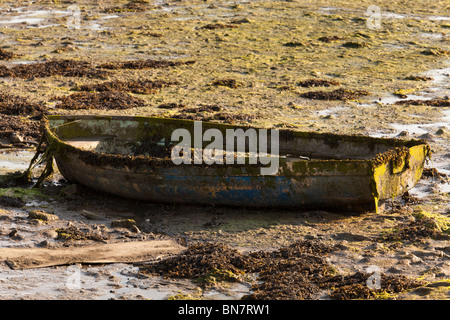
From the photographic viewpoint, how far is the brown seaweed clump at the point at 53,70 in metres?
14.4

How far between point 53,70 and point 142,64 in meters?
1.91

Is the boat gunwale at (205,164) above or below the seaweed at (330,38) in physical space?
above

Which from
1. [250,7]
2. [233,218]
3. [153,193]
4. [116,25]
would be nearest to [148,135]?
[153,193]

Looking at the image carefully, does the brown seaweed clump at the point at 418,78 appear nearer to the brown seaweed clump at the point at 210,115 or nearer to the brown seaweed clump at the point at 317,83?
the brown seaweed clump at the point at 317,83

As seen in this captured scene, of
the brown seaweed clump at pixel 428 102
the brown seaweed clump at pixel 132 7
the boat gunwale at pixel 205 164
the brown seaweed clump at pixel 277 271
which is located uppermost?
the boat gunwale at pixel 205 164

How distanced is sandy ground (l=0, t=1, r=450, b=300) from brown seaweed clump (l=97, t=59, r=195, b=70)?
301 millimetres

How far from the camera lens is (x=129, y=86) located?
1373cm

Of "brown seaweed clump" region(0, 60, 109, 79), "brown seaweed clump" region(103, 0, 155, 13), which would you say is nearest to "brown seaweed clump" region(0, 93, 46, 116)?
"brown seaweed clump" region(0, 60, 109, 79)

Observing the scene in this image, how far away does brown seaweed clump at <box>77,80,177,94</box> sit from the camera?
13555mm

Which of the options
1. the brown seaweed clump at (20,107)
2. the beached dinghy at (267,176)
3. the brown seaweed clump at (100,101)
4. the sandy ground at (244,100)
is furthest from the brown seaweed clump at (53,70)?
the beached dinghy at (267,176)

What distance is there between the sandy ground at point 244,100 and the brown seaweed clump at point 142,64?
0.30 meters

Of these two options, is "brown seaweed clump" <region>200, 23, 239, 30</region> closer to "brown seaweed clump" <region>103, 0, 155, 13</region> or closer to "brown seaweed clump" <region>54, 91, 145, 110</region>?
"brown seaweed clump" <region>103, 0, 155, 13</region>

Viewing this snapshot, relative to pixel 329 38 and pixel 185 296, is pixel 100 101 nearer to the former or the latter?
pixel 185 296

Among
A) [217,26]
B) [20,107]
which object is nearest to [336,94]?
[20,107]
